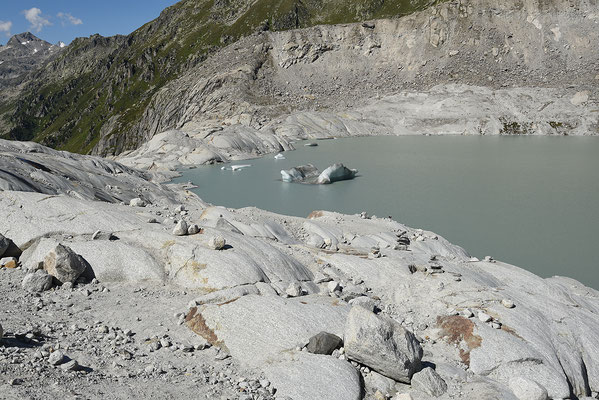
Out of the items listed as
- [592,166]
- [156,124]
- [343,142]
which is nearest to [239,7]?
[156,124]

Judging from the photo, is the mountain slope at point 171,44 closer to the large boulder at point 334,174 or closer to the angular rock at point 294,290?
the large boulder at point 334,174

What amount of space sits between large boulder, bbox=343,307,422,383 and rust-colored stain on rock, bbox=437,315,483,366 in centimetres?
200

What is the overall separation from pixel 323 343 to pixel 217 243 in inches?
203

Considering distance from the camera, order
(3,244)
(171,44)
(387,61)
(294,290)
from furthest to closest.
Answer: (171,44) < (387,61) < (3,244) < (294,290)

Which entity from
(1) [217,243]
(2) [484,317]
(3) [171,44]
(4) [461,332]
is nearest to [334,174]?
(1) [217,243]

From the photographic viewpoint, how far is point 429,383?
8.31 m

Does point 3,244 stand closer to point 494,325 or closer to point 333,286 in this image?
point 333,286

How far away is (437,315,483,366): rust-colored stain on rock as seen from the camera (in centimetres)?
989

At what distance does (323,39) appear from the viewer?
3529 inches

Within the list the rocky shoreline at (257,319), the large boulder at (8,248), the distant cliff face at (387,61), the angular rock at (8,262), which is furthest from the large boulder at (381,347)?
the distant cliff face at (387,61)

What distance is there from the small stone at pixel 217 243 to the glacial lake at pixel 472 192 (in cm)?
1483

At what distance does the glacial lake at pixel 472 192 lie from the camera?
74.6ft

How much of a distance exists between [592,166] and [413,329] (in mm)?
43183

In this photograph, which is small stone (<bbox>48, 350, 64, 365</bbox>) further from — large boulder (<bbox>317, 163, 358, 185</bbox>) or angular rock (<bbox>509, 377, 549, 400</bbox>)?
large boulder (<bbox>317, 163, 358, 185</bbox>)
